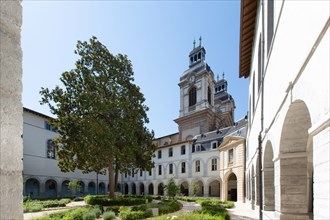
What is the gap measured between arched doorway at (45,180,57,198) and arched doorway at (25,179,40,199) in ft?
5.99

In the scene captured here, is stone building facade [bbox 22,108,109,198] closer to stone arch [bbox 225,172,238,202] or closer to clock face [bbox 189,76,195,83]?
stone arch [bbox 225,172,238,202]

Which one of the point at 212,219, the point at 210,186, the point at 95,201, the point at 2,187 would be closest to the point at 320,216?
the point at 2,187

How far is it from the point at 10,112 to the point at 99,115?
20636mm

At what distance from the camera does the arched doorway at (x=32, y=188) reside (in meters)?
33.9

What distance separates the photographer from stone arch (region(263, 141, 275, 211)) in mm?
9539

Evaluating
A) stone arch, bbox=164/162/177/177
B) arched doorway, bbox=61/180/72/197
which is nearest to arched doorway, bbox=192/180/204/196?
stone arch, bbox=164/162/177/177

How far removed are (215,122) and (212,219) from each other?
3833 centimetres

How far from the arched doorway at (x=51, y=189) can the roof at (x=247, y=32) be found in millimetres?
32280

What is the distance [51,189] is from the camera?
37.7 m

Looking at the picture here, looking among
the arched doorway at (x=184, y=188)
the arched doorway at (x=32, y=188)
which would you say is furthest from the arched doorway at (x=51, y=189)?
the arched doorway at (x=184, y=188)

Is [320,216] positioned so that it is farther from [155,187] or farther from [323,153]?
[155,187]

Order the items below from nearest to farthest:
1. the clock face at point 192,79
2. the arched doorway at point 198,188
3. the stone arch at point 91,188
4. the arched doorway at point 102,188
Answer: the arched doorway at point 198,188 < the stone arch at point 91,188 < the arched doorway at point 102,188 < the clock face at point 192,79

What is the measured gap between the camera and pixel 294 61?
15.9 ft

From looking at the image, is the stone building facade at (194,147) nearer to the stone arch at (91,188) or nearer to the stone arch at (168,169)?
the stone arch at (168,169)
